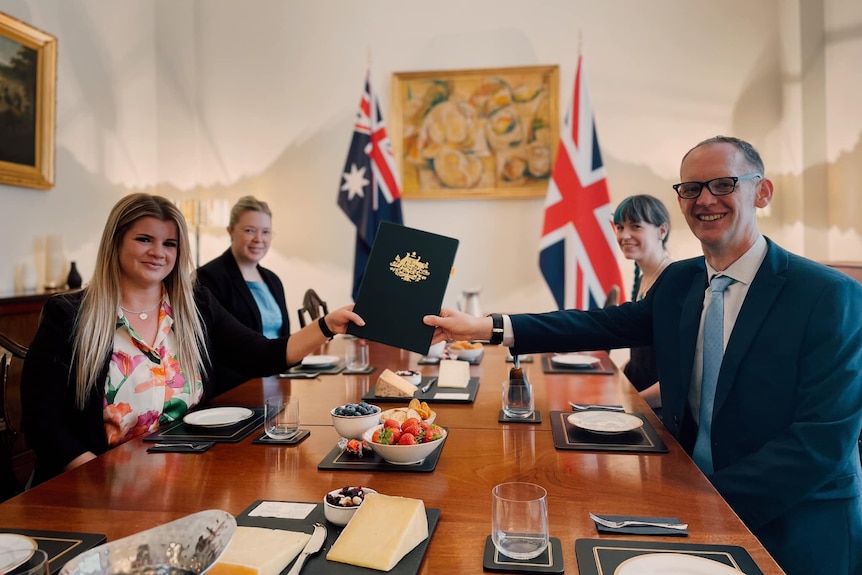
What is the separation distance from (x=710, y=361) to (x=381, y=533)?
3.88 ft

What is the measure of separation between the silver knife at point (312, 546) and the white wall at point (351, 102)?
3.92 meters

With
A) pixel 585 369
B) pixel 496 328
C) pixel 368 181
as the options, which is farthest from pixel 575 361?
pixel 368 181

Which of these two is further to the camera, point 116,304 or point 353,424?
point 116,304

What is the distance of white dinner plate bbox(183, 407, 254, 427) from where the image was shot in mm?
1868

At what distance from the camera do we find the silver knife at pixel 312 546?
1.02 meters

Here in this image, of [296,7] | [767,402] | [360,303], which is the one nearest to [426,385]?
[360,303]

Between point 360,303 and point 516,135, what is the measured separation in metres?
3.62

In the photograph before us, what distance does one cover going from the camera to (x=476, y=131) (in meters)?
5.23

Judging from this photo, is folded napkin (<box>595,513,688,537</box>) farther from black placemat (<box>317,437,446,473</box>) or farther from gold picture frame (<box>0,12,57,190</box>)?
gold picture frame (<box>0,12,57,190</box>)

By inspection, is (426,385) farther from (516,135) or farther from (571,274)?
(516,135)

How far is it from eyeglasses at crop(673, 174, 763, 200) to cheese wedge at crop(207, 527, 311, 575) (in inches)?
54.8

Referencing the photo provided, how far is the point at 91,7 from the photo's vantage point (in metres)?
4.88

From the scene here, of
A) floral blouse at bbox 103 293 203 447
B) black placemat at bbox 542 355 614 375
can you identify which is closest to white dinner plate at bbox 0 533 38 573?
floral blouse at bbox 103 293 203 447

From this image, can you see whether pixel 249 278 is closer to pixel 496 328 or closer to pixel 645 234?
pixel 496 328
